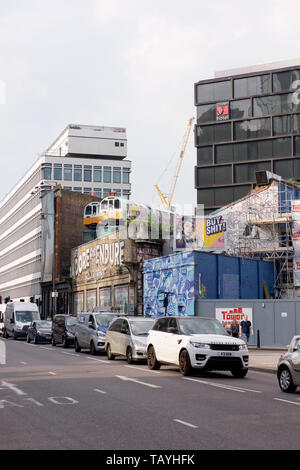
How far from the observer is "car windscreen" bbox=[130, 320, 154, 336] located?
24891mm

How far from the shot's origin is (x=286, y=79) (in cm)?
10344

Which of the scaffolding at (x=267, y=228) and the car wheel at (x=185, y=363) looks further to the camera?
the scaffolding at (x=267, y=228)

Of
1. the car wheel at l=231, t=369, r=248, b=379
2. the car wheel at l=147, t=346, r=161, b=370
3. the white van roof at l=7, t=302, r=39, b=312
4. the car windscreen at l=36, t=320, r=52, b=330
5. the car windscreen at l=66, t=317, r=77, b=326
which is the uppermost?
the white van roof at l=7, t=302, r=39, b=312

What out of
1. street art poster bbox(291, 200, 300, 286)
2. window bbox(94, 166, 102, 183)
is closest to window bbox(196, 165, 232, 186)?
window bbox(94, 166, 102, 183)

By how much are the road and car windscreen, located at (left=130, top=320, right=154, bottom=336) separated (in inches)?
158

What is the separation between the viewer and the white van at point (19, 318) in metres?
50.0

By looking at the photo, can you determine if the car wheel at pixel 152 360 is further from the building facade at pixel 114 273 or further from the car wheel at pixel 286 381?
the building facade at pixel 114 273

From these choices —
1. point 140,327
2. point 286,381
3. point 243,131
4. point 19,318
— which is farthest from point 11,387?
point 243,131

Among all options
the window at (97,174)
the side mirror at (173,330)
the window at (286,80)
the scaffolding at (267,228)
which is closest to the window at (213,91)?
the window at (286,80)

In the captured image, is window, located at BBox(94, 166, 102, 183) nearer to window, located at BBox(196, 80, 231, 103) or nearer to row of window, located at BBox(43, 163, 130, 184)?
row of window, located at BBox(43, 163, 130, 184)

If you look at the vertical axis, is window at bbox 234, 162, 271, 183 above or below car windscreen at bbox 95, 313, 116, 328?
above

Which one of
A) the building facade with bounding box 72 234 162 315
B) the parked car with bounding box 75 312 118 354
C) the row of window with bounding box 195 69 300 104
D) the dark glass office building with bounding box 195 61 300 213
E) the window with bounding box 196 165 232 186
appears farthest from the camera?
the window with bounding box 196 165 232 186

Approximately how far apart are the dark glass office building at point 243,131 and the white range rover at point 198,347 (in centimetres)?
8382
